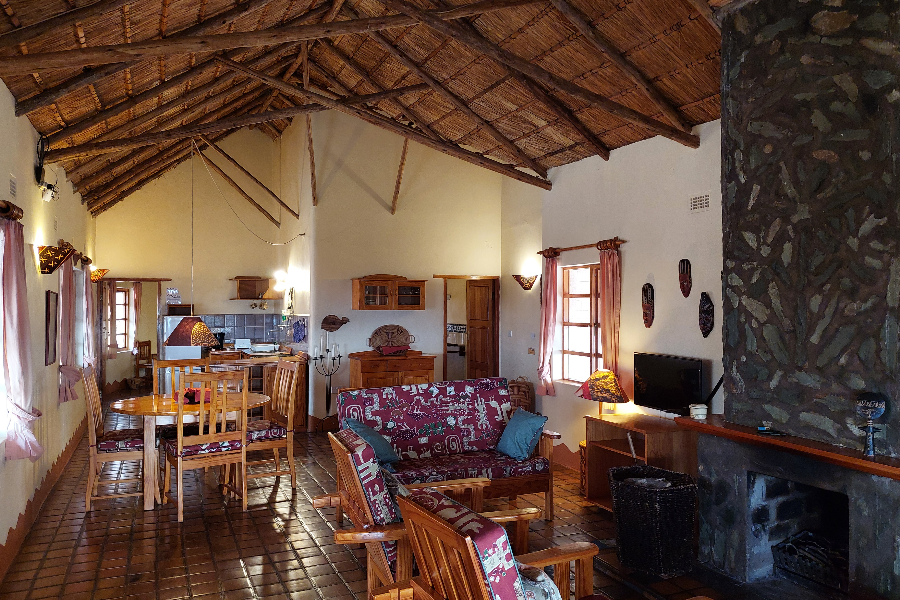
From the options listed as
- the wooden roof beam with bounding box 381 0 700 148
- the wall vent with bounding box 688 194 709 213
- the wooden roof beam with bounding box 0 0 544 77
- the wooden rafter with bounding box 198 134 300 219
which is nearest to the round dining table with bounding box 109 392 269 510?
the wooden roof beam with bounding box 0 0 544 77

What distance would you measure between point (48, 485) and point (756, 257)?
592 centimetres

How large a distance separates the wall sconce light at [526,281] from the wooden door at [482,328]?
0.98 metres

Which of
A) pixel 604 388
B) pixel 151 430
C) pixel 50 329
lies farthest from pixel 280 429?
pixel 604 388

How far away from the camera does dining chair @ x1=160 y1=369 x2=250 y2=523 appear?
538 centimetres

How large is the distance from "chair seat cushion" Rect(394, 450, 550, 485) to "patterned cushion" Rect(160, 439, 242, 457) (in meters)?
1.53

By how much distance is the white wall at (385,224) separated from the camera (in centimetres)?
916

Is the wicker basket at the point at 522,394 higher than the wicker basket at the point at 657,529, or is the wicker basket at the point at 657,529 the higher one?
the wicker basket at the point at 522,394

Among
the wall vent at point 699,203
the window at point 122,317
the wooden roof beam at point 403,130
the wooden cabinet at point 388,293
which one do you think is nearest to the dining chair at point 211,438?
the wooden roof beam at point 403,130

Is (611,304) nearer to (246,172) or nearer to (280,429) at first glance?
(280,429)

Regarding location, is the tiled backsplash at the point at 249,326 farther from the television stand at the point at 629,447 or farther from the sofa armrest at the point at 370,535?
the sofa armrest at the point at 370,535

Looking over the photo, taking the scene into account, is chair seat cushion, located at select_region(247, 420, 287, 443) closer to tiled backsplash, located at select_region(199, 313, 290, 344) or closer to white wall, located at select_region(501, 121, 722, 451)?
white wall, located at select_region(501, 121, 722, 451)

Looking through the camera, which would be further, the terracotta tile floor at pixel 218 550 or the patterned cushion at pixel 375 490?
the terracotta tile floor at pixel 218 550

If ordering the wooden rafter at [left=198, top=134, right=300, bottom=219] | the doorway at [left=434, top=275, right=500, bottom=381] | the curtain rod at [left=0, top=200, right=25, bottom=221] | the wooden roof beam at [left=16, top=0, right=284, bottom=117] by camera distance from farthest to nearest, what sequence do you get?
1. the wooden rafter at [left=198, top=134, right=300, bottom=219]
2. the doorway at [left=434, top=275, right=500, bottom=381]
3. the wooden roof beam at [left=16, top=0, right=284, bottom=117]
4. the curtain rod at [left=0, top=200, right=25, bottom=221]

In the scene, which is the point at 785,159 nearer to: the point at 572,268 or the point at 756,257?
the point at 756,257
